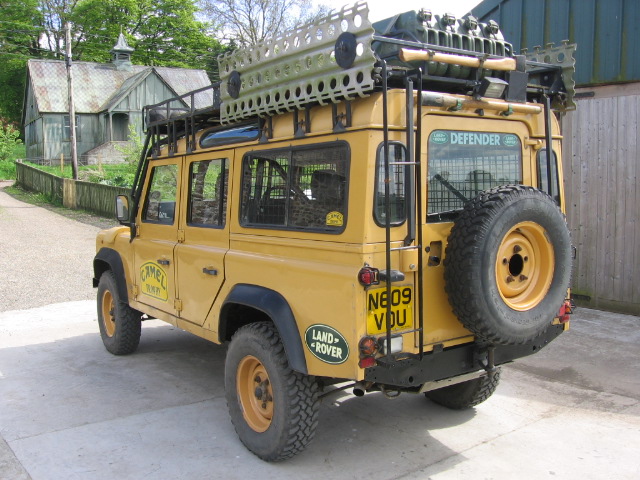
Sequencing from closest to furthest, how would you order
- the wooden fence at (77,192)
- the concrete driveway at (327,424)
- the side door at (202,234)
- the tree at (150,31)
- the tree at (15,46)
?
the concrete driveway at (327,424)
the side door at (202,234)
the wooden fence at (77,192)
the tree at (15,46)
the tree at (150,31)

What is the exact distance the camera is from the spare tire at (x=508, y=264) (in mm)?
3242

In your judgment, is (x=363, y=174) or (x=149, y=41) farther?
(x=149, y=41)

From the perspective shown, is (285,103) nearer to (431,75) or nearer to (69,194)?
(431,75)

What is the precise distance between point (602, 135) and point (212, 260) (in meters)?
5.52

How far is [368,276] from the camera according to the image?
10.5 ft

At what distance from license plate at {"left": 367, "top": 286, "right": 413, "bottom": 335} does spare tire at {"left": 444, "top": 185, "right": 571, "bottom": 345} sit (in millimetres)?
244

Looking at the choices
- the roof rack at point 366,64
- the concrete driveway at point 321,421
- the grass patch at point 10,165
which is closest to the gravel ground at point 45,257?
the concrete driveway at point 321,421

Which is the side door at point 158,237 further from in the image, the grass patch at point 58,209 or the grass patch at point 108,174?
the grass patch at point 108,174

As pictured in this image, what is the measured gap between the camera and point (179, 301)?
498cm

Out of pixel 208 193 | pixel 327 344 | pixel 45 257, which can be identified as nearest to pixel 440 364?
pixel 327 344

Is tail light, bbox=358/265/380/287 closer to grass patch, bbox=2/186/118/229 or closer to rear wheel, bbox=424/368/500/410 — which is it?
rear wheel, bbox=424/368/500/410

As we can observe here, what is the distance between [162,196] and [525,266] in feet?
11.0

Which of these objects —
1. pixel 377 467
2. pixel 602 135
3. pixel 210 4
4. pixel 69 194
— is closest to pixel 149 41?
pixel 210 4

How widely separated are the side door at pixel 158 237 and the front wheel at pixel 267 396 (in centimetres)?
121
